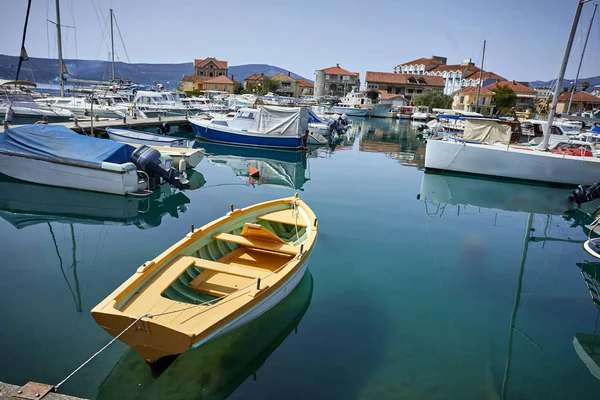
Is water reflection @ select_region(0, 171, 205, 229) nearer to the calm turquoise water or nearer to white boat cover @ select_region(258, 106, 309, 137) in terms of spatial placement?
the calm turquoise water

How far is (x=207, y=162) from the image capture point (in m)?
21.3

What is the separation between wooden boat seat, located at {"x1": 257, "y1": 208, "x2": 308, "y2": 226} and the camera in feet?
28.6

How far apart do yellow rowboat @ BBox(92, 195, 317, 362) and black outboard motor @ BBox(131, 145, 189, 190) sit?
21.7 feet

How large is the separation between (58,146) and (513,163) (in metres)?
19.3

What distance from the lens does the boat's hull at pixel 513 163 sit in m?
17.7

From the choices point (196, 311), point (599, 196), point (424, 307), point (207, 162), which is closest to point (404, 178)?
point (599, 196)

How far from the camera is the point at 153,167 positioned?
13914 millimetres

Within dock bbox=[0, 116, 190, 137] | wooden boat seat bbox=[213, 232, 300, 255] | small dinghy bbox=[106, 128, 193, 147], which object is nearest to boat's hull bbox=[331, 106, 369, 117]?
dock bbox=[0, 116, 190, 137]

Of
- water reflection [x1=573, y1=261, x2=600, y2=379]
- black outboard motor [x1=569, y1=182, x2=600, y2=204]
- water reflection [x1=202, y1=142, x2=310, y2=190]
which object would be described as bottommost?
water reflection [x1=202, y1=142, x2=310, y2=190]

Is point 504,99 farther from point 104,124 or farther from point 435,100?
point 104,124

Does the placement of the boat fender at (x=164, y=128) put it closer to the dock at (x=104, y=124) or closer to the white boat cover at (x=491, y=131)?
the dock at (x=104, y=124)

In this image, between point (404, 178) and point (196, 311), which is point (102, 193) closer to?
point (196, 311)

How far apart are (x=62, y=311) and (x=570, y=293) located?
397 inches

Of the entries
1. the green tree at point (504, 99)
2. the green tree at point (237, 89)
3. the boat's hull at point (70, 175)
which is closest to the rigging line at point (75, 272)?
the boat's hull at point (70, 175)
